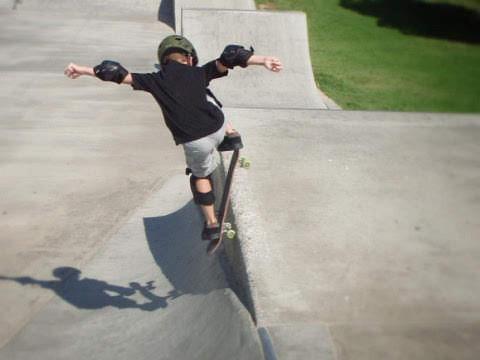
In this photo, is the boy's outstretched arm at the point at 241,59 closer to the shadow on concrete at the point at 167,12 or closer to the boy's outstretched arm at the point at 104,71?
the boy's outstretched arm at the point at 104,71

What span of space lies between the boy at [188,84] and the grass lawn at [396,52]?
25.6 ft

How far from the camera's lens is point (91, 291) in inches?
215

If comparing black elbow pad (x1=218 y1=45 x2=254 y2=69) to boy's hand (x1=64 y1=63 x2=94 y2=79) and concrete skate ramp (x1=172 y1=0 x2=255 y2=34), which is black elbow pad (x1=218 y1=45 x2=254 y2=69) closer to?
boy's hand (x1=64 y1=63 x2=94 y2=79)

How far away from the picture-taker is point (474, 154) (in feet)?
19.9

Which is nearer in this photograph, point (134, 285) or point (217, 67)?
point (217, 67)

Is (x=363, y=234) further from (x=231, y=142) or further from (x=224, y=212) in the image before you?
(x=231, y=142)

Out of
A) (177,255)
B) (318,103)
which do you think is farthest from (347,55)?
(177,255)

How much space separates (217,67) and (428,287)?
7.07 ft

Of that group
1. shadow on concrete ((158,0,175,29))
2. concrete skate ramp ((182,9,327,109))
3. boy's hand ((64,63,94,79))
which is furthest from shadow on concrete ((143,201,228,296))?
shadow on concrete ((158,0,175,29))

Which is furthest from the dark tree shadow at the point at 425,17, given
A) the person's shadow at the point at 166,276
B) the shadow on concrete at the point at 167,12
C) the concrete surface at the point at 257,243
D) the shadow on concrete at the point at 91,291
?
the shadow on concrete at the point at 91,291

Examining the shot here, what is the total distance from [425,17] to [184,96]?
61.2 feet

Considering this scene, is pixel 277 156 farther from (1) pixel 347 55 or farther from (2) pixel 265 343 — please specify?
(1) pixel 347 55

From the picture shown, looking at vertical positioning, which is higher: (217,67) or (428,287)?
(217,67)

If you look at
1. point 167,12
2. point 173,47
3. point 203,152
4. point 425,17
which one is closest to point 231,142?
point 203,152
